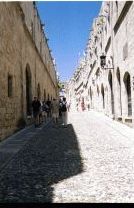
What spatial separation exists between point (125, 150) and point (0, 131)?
436 cm

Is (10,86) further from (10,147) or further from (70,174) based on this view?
(70,174)

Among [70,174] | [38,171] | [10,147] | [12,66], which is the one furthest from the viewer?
[12,66]

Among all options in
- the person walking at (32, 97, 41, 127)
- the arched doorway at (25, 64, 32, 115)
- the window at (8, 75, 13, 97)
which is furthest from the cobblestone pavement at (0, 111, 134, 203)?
the arched doorway at (25, 64, 32, 115)

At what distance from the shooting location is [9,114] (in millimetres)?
14312

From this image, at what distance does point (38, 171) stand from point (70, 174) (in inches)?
27.6

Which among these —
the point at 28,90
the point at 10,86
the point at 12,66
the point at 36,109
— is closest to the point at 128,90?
the point at 36,109

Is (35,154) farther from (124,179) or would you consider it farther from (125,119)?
(125,119)

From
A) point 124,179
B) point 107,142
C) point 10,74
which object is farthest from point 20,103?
point 124,179

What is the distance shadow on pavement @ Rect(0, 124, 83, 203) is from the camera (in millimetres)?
5551

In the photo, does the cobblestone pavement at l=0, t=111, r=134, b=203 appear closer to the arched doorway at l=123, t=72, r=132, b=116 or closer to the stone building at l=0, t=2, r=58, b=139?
the stone building at l=0, t=2, r=58, b=139

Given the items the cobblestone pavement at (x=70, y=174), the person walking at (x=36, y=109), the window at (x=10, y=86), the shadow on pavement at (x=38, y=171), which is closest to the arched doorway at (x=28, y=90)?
the person walking at (x=36, y=109)

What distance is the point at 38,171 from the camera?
289 inches

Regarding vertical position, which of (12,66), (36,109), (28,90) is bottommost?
(36,109)

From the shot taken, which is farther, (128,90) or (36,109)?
(36,109)
